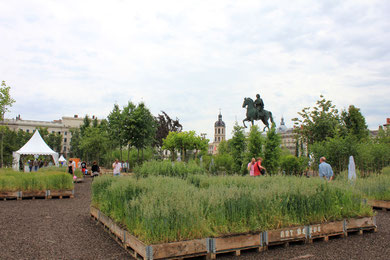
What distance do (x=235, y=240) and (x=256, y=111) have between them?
18.1 metres

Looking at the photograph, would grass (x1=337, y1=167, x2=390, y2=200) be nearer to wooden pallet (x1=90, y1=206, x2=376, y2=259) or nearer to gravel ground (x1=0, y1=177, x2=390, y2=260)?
gravel ground (x1=0, y1=177, x2=390, y2=260)

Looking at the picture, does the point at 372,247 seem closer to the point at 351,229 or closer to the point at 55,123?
the point at 351,229

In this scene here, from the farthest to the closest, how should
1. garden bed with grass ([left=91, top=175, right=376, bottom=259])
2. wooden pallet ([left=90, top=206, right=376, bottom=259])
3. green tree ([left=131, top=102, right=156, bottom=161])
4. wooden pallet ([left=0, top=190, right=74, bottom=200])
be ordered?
green tree ([left=131, top=102, right=156, bottom=161]), wooden pallet ([left=0, top=190, right=74, bottom=200]), garden bed with grass ([left=91, top=175, right=376, bottom=259]), wooden pallet ([left=90, top=206, right=376, bottom=259])

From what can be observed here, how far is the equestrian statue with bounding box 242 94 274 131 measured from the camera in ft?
74.5

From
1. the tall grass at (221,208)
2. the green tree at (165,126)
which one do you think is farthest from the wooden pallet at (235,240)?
the green tree at (165,126)

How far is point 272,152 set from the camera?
19.5 m

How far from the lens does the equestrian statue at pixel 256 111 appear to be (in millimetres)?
22719

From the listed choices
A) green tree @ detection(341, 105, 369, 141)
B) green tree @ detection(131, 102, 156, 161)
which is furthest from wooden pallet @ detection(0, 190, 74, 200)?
green tree @ detection(341, 105, 369, 141)

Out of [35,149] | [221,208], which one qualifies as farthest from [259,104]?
[221,208]

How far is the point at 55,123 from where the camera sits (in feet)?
368

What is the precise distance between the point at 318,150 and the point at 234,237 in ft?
53.2

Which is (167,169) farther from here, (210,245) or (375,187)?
(210,245)

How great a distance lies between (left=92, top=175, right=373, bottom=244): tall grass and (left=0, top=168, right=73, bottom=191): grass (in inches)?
270

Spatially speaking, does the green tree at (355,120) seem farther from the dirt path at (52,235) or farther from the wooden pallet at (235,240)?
the dirt path at (52,235)
